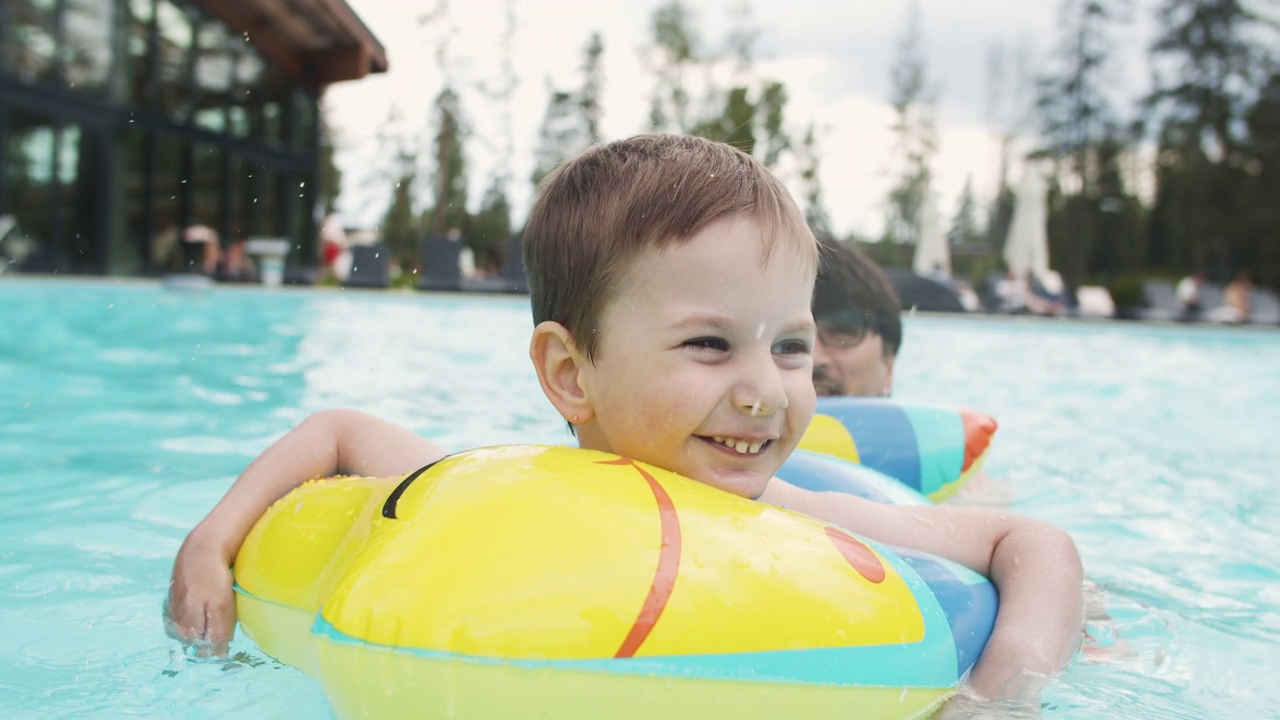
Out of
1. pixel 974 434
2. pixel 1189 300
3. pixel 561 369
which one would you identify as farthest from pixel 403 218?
pixel 561 369

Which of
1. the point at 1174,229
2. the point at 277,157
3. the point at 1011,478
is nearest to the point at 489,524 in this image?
the point at 1011,478

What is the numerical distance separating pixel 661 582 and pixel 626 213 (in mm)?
656

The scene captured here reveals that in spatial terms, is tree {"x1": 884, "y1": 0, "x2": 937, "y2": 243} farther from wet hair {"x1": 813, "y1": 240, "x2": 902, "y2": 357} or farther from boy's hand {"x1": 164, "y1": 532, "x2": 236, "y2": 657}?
boy's hand {"x1": 164, "y1": 532, "x2": 236, "y2": 657}

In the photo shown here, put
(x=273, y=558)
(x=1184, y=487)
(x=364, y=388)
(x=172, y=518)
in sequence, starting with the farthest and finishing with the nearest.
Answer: (x=364, y=388) → (x=1184, y=487) → (x=172, y=518) → (x=273, y=558)

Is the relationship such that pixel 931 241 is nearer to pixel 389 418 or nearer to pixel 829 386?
pixel 389 418

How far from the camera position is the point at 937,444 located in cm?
357

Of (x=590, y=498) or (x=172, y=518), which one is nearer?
(x=590, y=498)

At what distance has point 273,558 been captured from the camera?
2010 mm

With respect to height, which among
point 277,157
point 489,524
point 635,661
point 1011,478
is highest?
point 277,157

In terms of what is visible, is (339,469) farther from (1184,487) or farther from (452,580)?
(1184,487)

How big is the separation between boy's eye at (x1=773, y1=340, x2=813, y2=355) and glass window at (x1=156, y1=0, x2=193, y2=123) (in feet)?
60.5

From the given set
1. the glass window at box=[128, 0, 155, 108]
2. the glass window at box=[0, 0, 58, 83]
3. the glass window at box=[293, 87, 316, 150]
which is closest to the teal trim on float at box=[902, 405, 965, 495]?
the glass window at box=[0, 0, 58, 83]

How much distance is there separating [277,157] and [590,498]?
2033cm

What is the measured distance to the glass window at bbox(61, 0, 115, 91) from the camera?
16.3 metres
